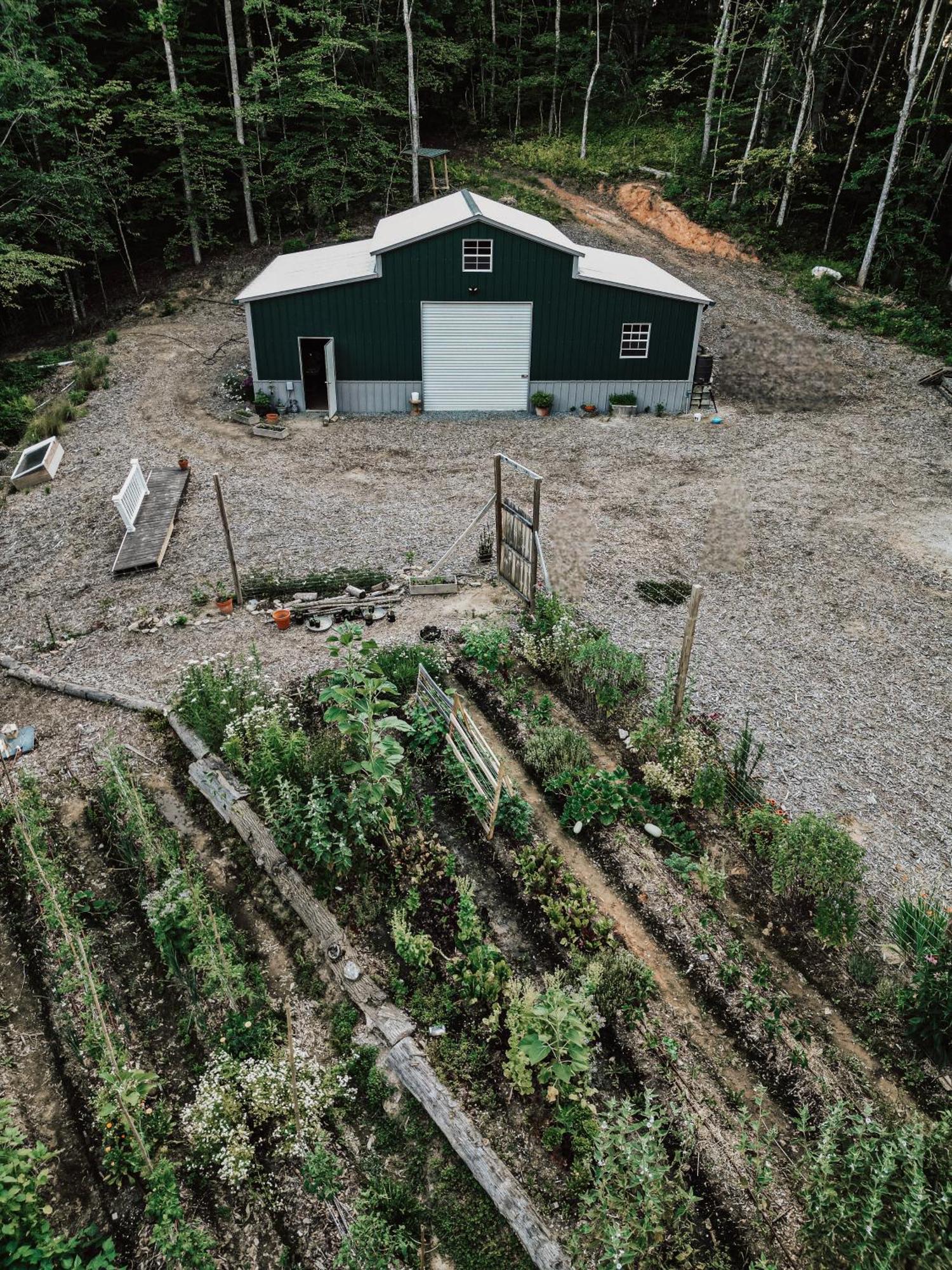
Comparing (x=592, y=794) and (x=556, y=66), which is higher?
(x=556, y=66)

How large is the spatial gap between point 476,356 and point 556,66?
27810 mm

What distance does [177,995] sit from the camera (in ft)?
21.4

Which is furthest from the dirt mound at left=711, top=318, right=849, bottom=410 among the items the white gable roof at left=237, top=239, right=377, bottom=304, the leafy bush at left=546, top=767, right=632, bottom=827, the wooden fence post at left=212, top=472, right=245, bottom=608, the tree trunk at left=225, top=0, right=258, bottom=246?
the tree trunk at left=225, top=0, right=258, bottom=246

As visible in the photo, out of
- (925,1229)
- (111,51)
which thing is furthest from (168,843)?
(111,51)

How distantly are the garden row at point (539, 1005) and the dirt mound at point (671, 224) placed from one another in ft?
91.0

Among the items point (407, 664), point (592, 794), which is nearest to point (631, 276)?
point (407, 664)

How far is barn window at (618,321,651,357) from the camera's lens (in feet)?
65.1

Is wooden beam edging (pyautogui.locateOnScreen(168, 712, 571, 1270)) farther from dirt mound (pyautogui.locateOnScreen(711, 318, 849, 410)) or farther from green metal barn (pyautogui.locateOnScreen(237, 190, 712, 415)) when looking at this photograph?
dirt mound (pyautogui.locateOnScreen(711, 318, 849, 410))

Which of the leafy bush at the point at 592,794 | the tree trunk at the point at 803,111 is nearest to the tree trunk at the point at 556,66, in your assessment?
the tree trunk at the point at 803,111

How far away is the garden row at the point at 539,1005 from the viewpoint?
486 centimetres

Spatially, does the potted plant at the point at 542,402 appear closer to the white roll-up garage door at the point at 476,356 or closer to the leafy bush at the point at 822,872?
the white roll-up garage door at the point at 476,356

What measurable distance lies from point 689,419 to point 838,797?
552 inches

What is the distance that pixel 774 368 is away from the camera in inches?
889

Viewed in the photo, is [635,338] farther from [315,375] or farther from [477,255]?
[315,375]
